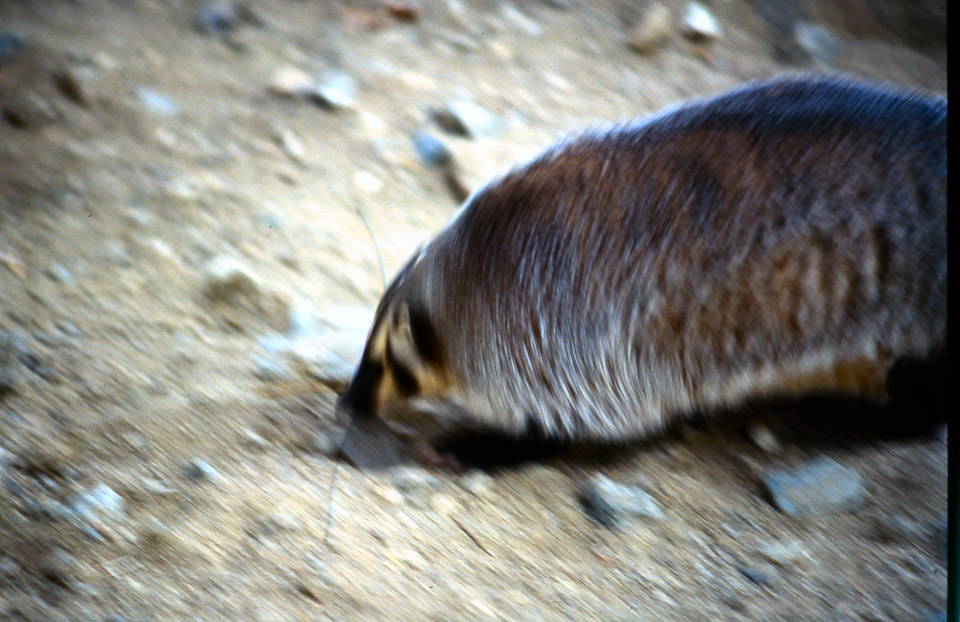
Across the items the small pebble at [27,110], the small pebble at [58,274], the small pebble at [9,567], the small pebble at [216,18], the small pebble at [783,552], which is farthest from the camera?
the small pebble at [216,18]

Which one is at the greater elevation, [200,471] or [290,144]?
[290,144]

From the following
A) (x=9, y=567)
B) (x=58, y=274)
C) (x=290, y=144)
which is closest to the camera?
(x=9, y=567)

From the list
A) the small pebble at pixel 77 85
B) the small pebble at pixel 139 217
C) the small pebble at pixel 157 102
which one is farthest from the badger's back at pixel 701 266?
the small pebble at pixel 77 85

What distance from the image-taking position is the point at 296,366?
129 centimetres

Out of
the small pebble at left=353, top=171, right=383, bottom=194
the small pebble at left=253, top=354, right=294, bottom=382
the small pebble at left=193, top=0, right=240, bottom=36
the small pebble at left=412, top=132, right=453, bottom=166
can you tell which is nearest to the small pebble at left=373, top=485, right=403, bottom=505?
the small pebble at left=253, top=354, right=294, bottom=382

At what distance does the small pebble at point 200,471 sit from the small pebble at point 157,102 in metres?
0.91

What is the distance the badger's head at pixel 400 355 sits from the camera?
1.21 meters

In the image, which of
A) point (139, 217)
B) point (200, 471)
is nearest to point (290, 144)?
point (139, 217)

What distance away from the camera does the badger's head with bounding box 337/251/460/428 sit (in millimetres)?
1206

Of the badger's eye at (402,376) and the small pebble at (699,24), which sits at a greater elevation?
the small pebble at (699,24)

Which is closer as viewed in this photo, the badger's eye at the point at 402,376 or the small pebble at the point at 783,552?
the small pebble at the point at 783,552

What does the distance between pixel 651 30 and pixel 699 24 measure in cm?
11

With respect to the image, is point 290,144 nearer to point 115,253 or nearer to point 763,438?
point 115,253

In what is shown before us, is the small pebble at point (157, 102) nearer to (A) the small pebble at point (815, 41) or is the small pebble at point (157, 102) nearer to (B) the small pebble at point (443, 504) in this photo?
(B) the small pebble at point (443, 504)
